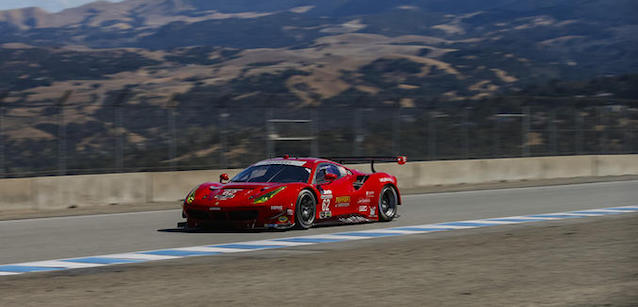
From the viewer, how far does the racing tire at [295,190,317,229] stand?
1377 cm

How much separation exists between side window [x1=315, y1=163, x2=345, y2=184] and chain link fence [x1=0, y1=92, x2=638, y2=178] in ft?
19.4

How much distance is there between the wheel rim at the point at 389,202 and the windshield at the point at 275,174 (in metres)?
1.76

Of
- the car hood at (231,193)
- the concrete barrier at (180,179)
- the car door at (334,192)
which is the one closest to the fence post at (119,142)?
the concrete barrier at (180,179)

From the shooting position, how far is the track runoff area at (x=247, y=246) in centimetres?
1056

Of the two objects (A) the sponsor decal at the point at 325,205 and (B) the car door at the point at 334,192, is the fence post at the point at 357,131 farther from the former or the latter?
(A) the sponsor decal at the point at 325,205

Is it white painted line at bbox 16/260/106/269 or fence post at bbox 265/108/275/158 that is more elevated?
fence post at bbox 265/108/275/158

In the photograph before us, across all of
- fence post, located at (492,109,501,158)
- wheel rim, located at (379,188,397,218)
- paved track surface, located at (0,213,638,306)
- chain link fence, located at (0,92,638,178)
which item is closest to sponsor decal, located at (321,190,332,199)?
wheel rim, located at (379,188,397,218)

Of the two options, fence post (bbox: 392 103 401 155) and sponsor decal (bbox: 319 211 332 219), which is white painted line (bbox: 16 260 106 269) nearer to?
sponsor decal (bbox: 319 211 332 219)

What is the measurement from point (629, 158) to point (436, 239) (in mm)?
20429

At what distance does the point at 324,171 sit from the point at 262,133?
30.8ft

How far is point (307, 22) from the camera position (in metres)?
172

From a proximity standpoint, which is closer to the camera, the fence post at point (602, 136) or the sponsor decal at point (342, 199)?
the sponsor decal at point (342, 199)

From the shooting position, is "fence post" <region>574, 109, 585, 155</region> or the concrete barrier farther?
"fence post" <region>574, 109, 585, 155</region>

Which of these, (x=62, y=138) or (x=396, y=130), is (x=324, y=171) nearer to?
(x=62, y=138)
